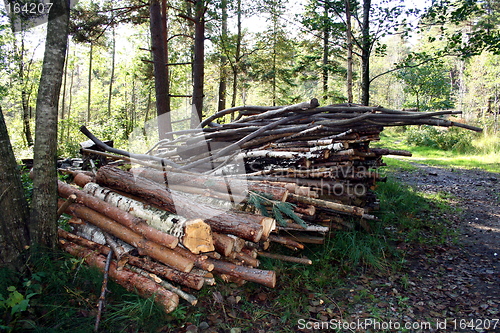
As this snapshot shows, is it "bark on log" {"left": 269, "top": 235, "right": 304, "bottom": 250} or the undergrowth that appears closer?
the undergrowth

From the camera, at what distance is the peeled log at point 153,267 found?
2.81 meters

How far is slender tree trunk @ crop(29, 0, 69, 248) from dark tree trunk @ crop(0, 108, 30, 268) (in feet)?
0.35

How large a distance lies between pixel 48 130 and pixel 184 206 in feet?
5.31

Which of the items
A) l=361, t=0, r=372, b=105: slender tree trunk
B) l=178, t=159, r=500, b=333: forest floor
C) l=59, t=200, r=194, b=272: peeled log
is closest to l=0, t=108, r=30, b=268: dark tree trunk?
l=59, t=200, r=194, b=272: peeled log

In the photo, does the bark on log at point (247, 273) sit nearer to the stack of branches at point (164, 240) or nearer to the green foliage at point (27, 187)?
the stack of branches at point (164, 240)

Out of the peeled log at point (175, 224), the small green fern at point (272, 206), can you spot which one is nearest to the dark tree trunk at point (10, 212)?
the peeled log at point (175, 224)

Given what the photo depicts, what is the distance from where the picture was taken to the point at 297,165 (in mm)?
4559

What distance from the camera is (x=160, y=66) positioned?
895cm

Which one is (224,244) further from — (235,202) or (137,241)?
(137,241)

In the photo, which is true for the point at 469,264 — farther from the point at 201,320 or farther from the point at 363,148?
the point at 201,320

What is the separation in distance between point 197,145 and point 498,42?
788 cm

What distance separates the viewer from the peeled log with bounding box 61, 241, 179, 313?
268cm

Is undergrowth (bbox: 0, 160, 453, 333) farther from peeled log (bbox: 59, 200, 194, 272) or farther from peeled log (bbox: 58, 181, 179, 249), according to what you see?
peeled log (bbox: 58, 181, 179, 249)

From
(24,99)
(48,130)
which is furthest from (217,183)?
(24,99)
